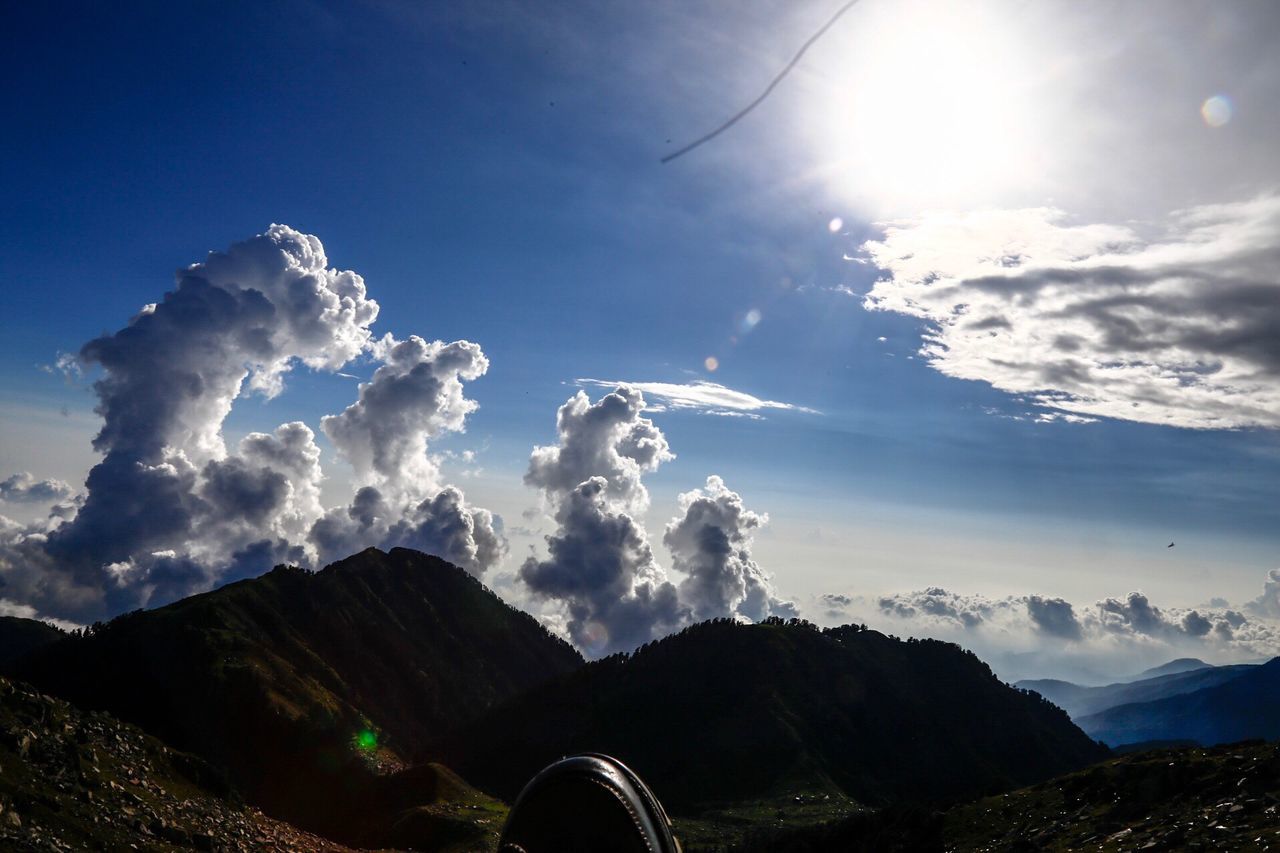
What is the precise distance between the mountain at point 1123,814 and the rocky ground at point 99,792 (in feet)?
200

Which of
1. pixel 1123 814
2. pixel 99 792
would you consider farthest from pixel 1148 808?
pixel 99 792

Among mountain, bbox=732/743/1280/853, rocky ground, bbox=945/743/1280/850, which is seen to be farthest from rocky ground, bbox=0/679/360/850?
rocky ground, bbox=945/743/1280/850


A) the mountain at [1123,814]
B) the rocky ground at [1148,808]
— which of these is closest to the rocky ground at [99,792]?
the mountain at [1123,814]

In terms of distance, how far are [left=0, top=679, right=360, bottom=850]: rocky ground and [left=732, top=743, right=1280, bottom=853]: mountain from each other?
60937 millimetres

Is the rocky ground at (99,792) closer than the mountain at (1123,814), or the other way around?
the rocky ground at (99,792)

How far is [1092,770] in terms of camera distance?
253 feet

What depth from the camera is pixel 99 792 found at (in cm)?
4841

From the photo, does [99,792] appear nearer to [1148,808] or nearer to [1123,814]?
[1123,814]

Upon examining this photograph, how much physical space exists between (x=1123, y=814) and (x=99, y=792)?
7382 cm

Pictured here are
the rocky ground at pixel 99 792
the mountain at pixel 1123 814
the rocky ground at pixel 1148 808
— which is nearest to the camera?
the rocky ground at pixel 99 792

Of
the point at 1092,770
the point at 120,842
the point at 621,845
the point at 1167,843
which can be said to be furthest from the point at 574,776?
the point at 1092,770

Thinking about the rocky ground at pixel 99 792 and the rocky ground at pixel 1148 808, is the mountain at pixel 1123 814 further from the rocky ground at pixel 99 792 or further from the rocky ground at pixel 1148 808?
the rocky ground at pixel 99 792

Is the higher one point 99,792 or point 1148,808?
point 99,792

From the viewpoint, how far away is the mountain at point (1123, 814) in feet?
155
